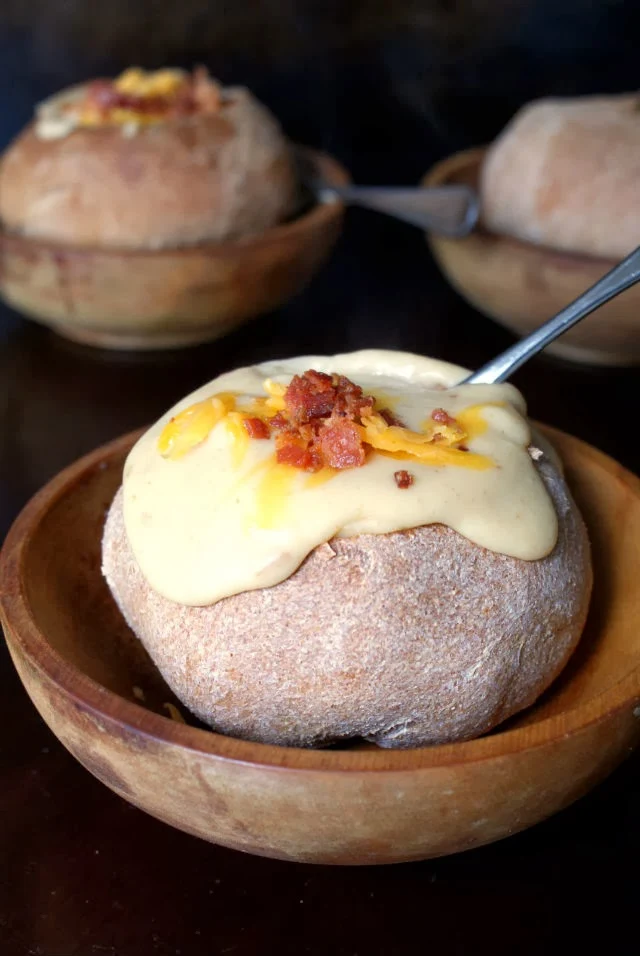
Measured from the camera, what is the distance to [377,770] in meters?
0.61

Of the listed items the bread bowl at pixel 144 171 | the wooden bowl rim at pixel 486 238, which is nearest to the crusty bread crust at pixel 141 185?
the bread bowl at pixel 144 171

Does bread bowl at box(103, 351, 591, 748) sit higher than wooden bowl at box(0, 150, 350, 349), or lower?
higher

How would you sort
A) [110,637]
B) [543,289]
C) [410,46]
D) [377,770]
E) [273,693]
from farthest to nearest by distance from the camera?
[410,46]
[543,289]
[110,637]
[273,693]
[377,770]

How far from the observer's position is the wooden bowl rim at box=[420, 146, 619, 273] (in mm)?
1370

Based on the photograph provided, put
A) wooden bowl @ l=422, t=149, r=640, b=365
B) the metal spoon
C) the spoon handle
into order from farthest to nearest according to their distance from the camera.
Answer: the metal spoon, wooden bowl @ l=422, t=149, r=640, b=365, the spoon handle

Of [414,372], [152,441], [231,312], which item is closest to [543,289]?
[231,312]

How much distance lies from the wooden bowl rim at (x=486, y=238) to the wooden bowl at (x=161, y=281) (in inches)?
8.9

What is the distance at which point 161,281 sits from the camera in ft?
4.68

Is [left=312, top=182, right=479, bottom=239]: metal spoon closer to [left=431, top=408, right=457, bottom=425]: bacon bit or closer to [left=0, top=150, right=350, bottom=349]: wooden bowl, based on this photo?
[left=0, top=150, right=350, bottom=349]: wooden bowl

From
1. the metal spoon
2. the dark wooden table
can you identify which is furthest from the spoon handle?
the metal spoon

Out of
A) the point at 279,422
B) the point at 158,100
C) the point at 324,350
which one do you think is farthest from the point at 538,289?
the point at 279,422

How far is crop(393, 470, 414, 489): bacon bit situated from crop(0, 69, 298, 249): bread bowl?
870 mm

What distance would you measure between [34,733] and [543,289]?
90 cm

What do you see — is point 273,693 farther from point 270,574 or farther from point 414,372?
point 414,372
